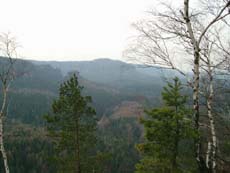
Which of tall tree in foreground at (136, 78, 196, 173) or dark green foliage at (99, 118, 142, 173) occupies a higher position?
tall tree in foreground at (136, 78, 196, 173)

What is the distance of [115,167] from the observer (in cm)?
7638

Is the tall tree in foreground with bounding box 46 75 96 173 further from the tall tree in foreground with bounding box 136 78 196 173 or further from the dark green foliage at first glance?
the tall tree in foreground with bounding box 136 78 196 173

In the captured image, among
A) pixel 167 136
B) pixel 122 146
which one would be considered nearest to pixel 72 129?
pixel 167 136

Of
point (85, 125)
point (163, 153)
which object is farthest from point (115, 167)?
point (163, 153)

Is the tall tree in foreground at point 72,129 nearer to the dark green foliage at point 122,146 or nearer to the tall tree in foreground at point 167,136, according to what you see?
the dark green foliage at point 122,146

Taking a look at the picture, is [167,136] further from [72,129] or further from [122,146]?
[122,146]

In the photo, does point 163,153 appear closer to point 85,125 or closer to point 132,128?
point 85,125

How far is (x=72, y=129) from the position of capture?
18.6 meters

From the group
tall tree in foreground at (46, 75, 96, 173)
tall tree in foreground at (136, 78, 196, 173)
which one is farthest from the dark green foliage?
tall tree in foreground at (136, 78, 196, 173)

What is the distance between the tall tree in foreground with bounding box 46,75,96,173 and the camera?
1808cm

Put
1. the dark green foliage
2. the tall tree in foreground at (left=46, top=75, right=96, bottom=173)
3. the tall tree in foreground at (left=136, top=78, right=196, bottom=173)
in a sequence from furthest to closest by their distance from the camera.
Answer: the dark green foliage
the tall tree in foreground at (left=46, top=75, right=96, bottom=173)
the tall tree in foreground at (left=136, top=78, right=196, bottom=173)

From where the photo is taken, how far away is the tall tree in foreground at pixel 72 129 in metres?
18.1

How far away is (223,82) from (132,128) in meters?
151

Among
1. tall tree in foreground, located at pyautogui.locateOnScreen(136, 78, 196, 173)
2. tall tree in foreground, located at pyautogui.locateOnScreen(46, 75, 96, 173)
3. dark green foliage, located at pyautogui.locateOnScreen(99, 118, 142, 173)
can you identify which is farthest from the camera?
dark green foliage, located at pyautogui.locateOnScreen(99, 118, 142, 173)
